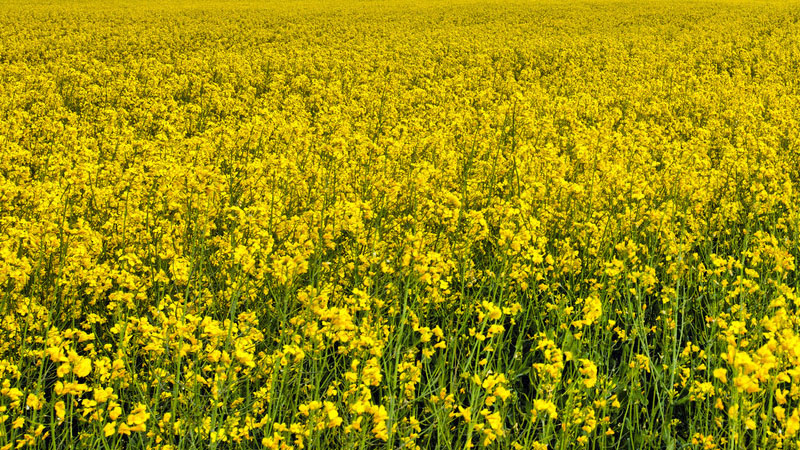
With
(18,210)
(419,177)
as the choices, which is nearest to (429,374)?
(419,177)

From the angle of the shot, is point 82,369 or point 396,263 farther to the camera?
point 396,263

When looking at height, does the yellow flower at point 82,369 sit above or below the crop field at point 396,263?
above

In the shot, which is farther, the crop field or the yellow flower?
the crop field

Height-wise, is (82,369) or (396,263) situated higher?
(82,369)

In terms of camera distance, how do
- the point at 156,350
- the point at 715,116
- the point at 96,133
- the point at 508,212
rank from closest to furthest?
the point at 156,350
the point at 508,212
the point at 96,133
the point at 715,116

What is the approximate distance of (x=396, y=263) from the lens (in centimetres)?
414

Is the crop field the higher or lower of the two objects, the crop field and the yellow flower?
the lower

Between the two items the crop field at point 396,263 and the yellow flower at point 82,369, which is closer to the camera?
the yellow flower at point 82,369

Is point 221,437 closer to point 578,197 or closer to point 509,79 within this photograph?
point 578,197

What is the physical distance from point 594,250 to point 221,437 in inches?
104

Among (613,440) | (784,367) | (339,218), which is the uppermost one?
(339,218)

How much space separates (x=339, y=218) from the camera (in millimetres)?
4219

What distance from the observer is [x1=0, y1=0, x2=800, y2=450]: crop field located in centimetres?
268

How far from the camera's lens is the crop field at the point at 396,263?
2.68 meters
